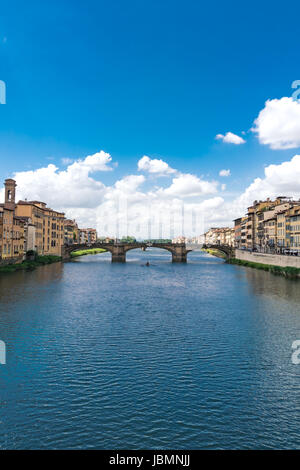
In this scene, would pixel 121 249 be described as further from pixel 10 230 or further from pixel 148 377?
pixel 148 377

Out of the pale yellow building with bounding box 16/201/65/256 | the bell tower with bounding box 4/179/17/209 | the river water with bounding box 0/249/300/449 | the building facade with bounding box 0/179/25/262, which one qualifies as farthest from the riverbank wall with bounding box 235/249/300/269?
the bell tower with bounding box 4/179/17/209

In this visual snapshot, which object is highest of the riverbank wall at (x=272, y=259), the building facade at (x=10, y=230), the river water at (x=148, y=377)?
the building facade at (x=10, y=230)

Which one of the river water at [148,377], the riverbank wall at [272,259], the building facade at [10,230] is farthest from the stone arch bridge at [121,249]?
the river water at [148,377]

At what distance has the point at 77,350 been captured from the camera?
26516 mm

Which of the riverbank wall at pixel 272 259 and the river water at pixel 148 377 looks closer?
the river water at pixel 148 377

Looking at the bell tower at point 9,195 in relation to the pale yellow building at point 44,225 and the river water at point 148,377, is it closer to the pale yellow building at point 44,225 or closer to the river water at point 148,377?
the pale yellow building at point 44,225

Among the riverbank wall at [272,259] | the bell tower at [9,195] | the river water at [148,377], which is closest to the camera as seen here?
the river water at [148,377]

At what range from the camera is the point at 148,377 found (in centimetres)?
2178

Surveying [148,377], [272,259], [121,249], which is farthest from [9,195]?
[148,377]

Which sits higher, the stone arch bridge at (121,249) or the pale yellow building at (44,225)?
the pale yellow building at (44,225)

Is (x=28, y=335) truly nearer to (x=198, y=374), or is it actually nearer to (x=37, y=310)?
(x=37, y=310)

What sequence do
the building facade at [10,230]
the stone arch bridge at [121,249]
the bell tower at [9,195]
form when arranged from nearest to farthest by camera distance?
the building facade at [10,230], the bell tower at [9,195], the stone arch bridge at [121,249]

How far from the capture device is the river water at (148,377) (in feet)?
51.7
